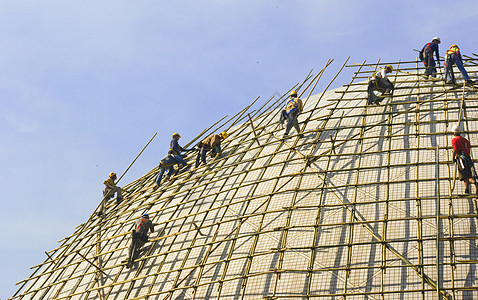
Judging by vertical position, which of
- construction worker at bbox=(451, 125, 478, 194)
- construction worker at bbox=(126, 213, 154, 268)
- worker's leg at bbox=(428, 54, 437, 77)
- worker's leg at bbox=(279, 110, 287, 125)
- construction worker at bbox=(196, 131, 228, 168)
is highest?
worker's leg at bbox=(428, 54, 437, 77)

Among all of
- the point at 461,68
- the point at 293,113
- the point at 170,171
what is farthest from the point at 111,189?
the point at 461,68

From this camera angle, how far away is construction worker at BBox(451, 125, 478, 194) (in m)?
16.5

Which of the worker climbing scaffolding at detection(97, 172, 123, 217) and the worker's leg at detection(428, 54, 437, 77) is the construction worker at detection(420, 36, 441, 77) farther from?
the worker climbing scaffolding at detection(97, 172, 123, 217)

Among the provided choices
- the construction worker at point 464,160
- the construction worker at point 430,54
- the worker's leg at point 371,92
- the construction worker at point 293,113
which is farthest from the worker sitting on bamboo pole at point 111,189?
the construction worker at point 464,160

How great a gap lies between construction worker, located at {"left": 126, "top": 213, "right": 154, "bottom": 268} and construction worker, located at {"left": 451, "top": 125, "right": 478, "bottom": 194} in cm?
976

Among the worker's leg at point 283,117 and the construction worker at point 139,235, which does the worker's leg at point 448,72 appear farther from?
the construction worker at point 139,235

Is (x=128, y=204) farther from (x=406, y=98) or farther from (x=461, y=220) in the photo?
(x=461, y=220)

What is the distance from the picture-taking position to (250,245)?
17953mm

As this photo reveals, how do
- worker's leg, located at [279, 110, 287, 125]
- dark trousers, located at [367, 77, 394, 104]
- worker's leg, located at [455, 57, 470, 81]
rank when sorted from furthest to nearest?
worker's leg, located at [279, 110, 287, 125] < dark trousers, located at [367, 77, 394, 104] < worker's leg, located at [455, 57, 470, 81]

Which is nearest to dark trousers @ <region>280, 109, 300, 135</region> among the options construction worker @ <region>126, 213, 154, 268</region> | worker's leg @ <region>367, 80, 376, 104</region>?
worker's leg @ <region>367, 80, 376, 104</region>

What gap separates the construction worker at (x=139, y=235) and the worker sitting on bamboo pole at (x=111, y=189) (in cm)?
587

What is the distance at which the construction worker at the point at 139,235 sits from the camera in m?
20.2

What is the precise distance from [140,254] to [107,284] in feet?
4.50

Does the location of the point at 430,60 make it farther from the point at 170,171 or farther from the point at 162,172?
the point at 162,172
